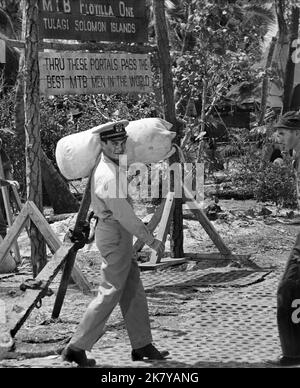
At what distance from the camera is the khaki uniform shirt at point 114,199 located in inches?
247

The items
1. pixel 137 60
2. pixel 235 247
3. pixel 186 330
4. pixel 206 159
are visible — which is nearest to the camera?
pixel 186 330

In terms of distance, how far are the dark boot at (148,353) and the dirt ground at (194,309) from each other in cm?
6

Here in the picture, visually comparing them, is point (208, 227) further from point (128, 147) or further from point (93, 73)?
point (128, 147)

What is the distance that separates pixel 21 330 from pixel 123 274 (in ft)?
5.25

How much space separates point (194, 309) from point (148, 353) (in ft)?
6.11

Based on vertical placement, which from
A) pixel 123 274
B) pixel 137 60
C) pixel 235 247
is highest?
pixel 137 60

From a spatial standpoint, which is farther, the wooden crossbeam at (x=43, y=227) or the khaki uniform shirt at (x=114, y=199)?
the wooden crossbeam at (x=43, y=227)

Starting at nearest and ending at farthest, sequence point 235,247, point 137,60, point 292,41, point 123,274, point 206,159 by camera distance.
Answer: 1. point 123,274
2. point 137,60
3. point 235,247
4. point 206,159
5. point 292,41

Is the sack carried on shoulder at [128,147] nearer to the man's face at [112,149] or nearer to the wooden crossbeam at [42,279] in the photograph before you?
the man's face at [112,149]

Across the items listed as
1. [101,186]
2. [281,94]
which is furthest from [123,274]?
[281,94]

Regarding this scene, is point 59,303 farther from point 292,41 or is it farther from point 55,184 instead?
point 292,41

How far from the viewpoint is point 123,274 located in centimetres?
641

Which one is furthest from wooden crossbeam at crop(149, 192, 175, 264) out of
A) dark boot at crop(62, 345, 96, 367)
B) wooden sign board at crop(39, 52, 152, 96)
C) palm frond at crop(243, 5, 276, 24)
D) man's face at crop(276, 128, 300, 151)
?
palm frond at crop(243, 5, 276, 24)

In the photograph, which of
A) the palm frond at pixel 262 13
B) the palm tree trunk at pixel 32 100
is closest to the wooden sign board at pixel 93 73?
the palm tree trunk at pixel 32 100
